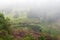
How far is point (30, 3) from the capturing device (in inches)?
1473

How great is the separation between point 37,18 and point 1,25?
11.1 meters

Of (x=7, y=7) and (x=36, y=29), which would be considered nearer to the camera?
(x=36, y=29)

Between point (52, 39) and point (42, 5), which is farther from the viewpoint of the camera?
point (42, 5)

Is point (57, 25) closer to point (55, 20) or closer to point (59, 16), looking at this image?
point (55, 20)

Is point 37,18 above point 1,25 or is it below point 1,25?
below

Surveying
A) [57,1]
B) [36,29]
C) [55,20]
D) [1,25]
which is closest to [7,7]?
[57,1]

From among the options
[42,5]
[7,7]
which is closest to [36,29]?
[7,7]

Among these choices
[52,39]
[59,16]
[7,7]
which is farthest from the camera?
[7,7]

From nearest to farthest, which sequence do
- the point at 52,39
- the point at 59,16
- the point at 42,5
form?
1. the point at 52,39
2. the point at 59,16
3. the point at 42,5

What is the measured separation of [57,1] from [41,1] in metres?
3.74

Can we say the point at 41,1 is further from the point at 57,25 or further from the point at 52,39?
the point at 52,39

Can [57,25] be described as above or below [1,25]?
below

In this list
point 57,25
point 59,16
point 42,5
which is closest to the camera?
point 57,25

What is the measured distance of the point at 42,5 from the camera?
118ft
